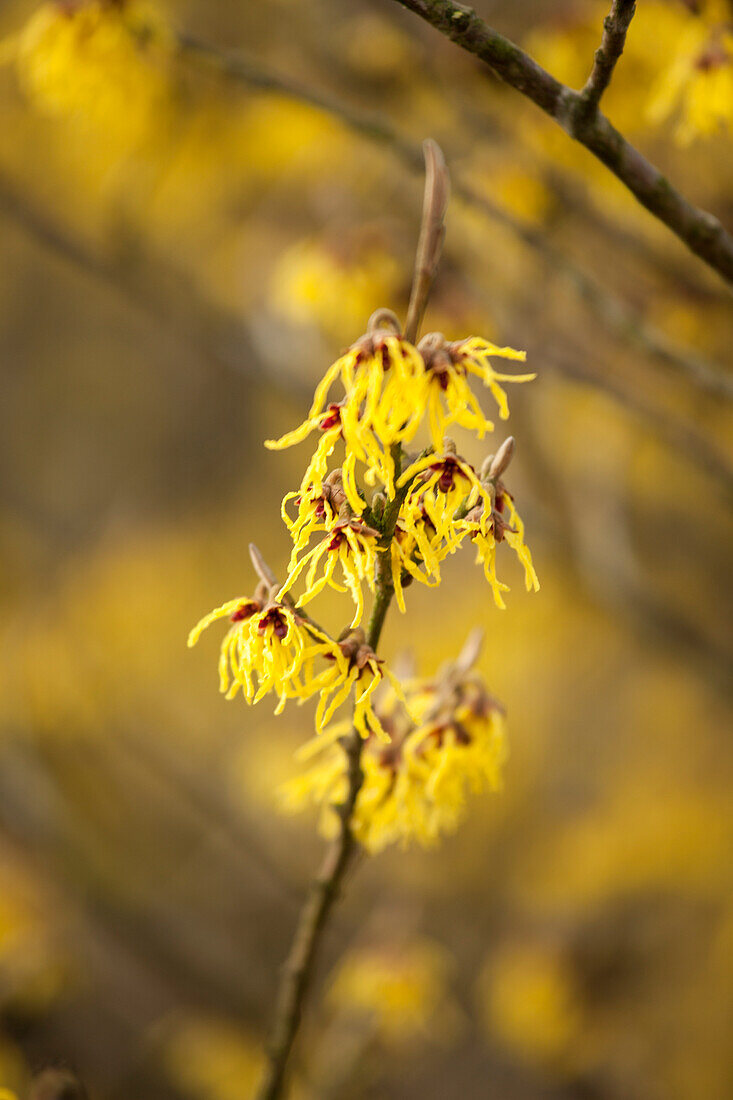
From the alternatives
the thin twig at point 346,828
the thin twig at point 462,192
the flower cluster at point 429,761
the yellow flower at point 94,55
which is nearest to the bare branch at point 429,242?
the thin twig at point 346,828

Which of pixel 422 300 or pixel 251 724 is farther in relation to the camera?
pixel 251 724

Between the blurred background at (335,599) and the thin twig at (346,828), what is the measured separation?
275 millimetres

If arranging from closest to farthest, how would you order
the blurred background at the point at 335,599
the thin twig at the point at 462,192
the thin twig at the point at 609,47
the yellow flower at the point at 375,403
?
1. the yellow flower at the point at 375,403
2. the thin twig at the point at 609,47
3. the thin twig at the point at 462,192
4. the blurred background at the point at 335,599

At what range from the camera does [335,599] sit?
4734 mm

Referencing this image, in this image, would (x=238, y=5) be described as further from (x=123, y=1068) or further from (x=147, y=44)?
(x=123, y=1068)

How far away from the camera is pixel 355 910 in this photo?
132 inches

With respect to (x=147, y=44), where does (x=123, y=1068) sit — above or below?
below

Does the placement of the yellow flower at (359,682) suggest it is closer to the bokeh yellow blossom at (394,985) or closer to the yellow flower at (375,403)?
the yellow flower at (375,403)

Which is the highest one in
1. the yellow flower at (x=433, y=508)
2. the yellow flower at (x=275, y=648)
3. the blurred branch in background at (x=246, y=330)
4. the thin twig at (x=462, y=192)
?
the blurred branch in background at (x=246, y=330)

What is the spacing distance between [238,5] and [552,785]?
4800 millimetres

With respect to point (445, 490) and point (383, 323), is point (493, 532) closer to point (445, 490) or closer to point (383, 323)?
point (445, 490)

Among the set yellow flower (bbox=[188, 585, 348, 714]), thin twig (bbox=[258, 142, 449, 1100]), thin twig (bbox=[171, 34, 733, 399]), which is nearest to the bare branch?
thin twig (bbox=[258, 142, 449, 1100])

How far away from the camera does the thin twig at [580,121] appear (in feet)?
1.83

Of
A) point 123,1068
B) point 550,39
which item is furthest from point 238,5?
point 123,1068
